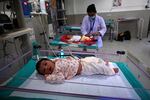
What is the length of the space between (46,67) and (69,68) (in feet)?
0.89

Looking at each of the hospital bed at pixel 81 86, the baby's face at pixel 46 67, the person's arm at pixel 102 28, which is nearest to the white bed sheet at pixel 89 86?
the hospital bed at pixel 81 86

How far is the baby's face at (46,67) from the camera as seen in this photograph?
65.7 inches

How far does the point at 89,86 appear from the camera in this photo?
1.51 m

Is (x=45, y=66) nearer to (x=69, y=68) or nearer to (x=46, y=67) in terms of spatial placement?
(x=46, y=67)

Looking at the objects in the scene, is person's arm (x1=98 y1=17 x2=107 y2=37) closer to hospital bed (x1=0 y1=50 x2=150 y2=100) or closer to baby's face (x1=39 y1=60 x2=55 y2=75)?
hospital bed (x1=0 y1=50 x2=150 y2=100)

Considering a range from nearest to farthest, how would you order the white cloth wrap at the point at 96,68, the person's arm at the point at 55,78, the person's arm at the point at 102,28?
1. the person's arm at the point at 55,78
2. the white cloth wrap at the point at 96,68
3. the person's arm at the point at 102,28

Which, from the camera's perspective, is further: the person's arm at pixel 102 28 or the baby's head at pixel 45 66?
the person's arm at pixel 102 28

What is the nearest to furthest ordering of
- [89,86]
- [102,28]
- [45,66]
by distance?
[89,86]
[45,66]
[102,28]

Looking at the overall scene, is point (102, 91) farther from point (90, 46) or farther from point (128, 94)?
point (90, 46)

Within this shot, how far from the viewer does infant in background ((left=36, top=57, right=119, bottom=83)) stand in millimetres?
1671

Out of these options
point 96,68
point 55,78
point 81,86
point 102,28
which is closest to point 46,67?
point 55,78

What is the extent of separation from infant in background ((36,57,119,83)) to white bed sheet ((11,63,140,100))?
61mm

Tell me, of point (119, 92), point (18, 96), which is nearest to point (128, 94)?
point (119, 92)

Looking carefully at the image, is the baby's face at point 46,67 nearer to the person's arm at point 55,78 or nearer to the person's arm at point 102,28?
the person's arm at point 55,78
